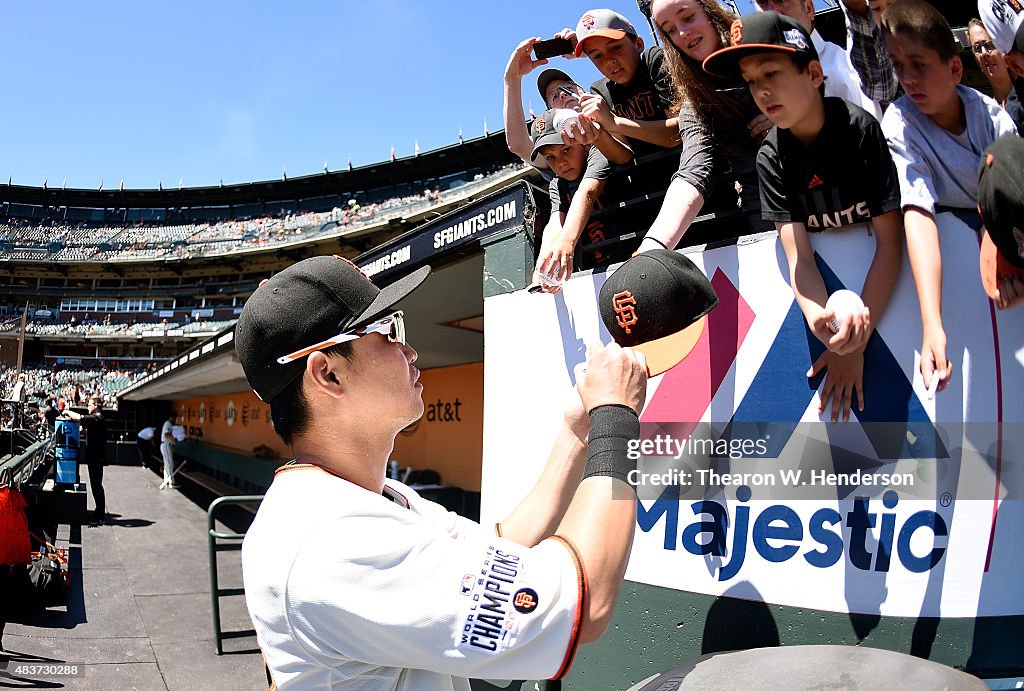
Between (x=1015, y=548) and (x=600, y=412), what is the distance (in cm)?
133

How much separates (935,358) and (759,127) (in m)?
1.20

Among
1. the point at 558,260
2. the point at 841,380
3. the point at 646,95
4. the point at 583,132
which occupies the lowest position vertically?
the point at 841,380

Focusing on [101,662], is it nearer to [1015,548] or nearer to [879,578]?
[879,578]

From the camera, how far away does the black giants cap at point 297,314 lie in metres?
1.57

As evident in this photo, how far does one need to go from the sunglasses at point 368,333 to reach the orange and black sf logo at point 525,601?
2.28 ft

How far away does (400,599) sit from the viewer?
4.09 ft

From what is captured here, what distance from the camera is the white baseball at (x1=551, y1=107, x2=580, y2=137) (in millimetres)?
3143

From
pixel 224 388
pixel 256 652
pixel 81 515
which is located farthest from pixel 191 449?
pixel 256 652

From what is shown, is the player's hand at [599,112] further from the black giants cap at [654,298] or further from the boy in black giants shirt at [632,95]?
the black giants cap at [654,298]

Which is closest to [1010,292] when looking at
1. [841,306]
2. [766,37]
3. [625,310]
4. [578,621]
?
[841,306]

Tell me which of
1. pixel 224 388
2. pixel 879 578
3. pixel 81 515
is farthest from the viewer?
pixel 224 388

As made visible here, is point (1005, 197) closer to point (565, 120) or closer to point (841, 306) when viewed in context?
point (841, 306)

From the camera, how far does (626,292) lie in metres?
1.72

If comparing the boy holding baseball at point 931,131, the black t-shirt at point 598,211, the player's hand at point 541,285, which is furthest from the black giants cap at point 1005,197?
the black t-shirt at point 598,211
